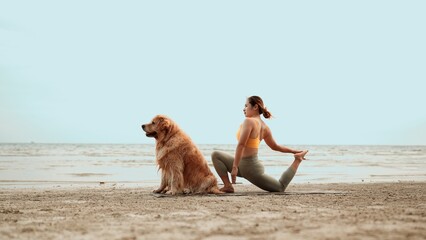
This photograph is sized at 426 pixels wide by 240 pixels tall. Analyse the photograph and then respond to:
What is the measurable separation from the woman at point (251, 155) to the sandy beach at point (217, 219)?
865 millimetres

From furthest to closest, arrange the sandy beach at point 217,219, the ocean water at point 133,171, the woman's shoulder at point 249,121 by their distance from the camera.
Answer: the ocean water at point 133,171 → the woman's shoulder at point 249,121 → the sandy beach at point 217,219

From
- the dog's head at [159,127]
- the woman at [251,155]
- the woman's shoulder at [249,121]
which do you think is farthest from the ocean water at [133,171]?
the woman's shoulder at [249,121]

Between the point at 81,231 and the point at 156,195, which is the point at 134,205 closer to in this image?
the point at 156,195

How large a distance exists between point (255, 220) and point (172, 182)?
303cm

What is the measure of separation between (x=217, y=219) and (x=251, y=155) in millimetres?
2812

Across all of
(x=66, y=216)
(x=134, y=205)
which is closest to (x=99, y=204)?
(x=134, y=205)

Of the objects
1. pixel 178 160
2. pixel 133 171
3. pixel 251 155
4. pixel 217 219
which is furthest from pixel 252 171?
pixel 133 171

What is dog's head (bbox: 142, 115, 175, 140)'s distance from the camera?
703 centimetres

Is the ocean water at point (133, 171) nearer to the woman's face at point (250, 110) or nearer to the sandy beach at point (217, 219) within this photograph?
the woman's face at point (250, 110)

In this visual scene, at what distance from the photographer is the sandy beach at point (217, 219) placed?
3.47m

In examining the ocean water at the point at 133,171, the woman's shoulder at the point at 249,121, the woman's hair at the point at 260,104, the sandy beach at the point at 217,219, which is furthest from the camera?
the ocean water at the point at 133,171

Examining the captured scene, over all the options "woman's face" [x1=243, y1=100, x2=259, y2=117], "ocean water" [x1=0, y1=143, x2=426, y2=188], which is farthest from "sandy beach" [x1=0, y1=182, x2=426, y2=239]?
"ocean water" [x1=0, y1=143, x2=426, y2=188]

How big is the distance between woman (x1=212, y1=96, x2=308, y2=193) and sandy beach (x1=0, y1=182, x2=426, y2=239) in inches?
34.0

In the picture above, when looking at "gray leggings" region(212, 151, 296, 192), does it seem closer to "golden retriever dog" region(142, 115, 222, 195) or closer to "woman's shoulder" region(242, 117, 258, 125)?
"golden retriever dog" region(142, 115, 222, 195)
